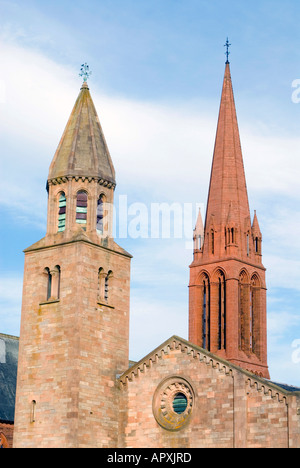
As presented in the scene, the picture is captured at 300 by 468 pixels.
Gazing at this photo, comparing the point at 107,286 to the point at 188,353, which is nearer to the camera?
the point at 188,353

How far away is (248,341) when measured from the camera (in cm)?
8631

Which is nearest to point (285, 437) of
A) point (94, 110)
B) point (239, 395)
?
point (239, 395)

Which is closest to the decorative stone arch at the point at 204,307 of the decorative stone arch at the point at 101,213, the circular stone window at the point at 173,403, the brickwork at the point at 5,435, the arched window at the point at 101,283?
the brickwork at the point at 5,435

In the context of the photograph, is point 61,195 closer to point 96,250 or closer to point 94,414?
point 96,250

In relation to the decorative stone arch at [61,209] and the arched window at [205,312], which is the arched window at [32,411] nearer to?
the decorative stone arch at [61,209]

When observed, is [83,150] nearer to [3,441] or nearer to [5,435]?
[5,435]

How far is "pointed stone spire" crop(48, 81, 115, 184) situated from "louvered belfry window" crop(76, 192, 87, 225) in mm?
1169

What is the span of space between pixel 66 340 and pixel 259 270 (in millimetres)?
46489

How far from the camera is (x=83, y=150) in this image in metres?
50.7

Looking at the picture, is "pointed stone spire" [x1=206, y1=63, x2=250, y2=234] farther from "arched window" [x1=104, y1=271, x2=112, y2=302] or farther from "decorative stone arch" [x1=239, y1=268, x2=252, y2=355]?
"arched window" [x1=104, y1=271, x2=112, y2=302]

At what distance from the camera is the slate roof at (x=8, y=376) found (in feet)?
205

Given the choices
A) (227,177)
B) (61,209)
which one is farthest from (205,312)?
(61,209)

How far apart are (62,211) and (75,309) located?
21.2 feet

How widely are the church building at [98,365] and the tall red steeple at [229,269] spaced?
37.4 meters
